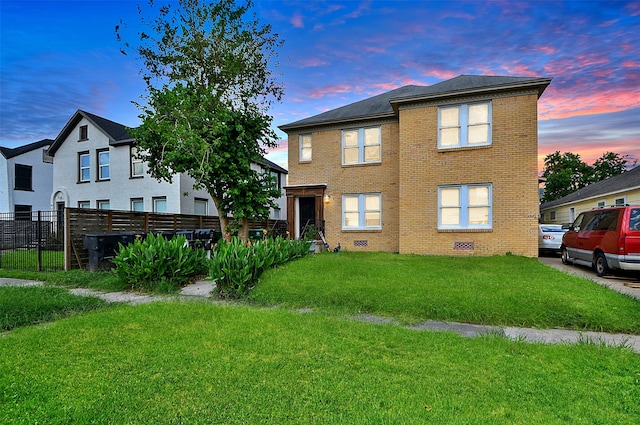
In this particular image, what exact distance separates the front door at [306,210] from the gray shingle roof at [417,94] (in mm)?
3438

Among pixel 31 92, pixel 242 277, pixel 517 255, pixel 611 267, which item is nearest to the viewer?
pixel 242 277

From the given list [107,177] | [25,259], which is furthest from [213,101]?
[107,177]

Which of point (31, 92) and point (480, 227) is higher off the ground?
point (31, 92)

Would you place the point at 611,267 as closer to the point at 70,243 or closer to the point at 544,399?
the point at 544,399

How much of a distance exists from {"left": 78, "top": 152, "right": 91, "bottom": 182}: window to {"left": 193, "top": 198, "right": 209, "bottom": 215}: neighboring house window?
7.29 meters

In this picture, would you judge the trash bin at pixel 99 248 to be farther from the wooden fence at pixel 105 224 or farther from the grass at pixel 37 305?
the grass at pixel 37 305

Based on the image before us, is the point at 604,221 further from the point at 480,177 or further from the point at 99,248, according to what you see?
the point at 99,248

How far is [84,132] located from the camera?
768 inches

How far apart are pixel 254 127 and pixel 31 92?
38.4ft

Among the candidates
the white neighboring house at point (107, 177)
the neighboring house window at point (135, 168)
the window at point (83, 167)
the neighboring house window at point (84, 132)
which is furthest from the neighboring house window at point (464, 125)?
the window at point (83, 167)

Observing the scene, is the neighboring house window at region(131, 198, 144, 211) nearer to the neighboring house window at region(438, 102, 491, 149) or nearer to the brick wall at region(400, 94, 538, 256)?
the brick wall at region(400, 94, 538, 256)

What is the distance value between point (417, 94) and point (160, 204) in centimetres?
1396

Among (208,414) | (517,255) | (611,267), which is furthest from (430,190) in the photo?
(208,414)

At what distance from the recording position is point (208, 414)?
90.3 inches
